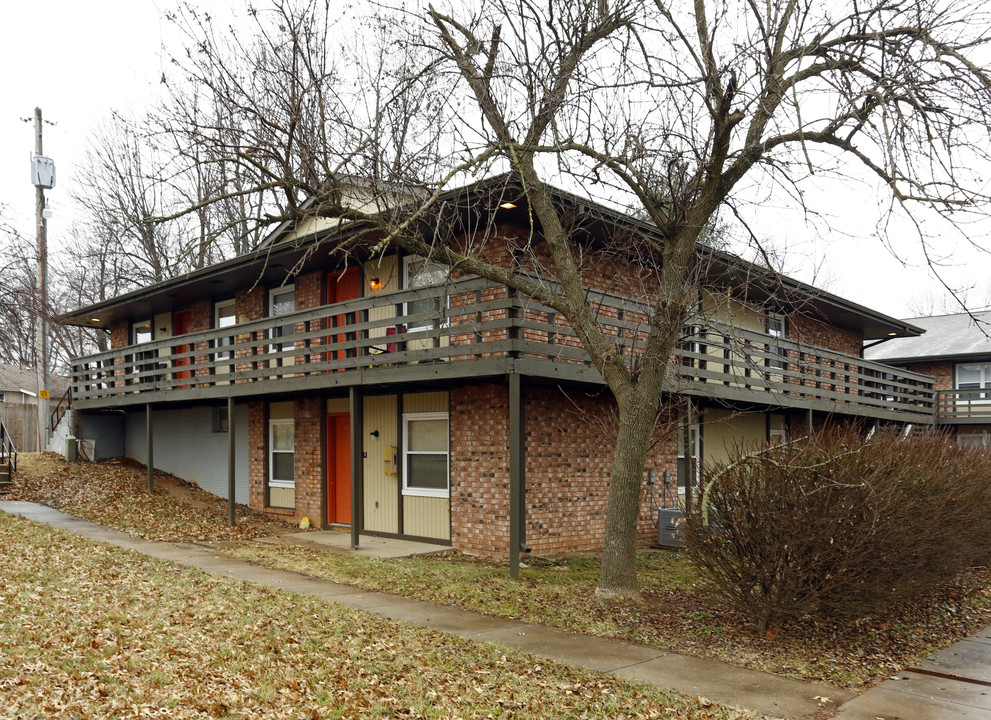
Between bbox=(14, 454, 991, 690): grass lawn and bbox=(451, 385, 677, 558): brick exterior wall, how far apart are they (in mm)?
605

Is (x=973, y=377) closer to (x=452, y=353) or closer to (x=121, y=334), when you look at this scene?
(x=452, y=353)

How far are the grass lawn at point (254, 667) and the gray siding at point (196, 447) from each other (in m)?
9.97

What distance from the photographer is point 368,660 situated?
22.1 ft

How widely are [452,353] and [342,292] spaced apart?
5.50m

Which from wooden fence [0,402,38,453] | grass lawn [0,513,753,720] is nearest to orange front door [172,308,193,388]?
wooden fence [0,402,38,453]

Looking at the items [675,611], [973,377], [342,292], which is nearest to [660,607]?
[675,611]

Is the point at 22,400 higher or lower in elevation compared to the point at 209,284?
lower

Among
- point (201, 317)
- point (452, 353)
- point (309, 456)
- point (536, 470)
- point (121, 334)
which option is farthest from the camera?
point (121, 334)

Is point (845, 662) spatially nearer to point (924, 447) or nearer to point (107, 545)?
point (924, 447)

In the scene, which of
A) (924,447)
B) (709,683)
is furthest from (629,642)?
(924,447)

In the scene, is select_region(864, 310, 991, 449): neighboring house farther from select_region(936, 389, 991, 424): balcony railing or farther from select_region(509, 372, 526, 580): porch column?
select_region(509, 372, 526, 580): porch column

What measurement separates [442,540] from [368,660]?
23.4ft

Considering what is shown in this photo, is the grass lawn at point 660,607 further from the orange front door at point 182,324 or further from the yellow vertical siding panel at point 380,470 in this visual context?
the orange front door at point 182,324

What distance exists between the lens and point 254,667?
639 cm
